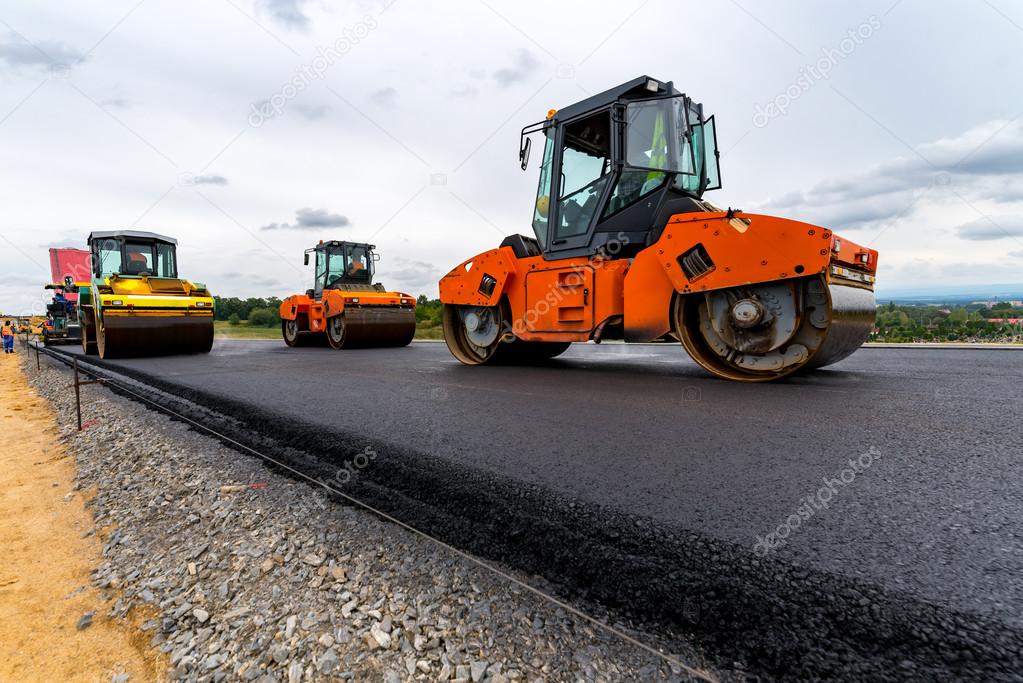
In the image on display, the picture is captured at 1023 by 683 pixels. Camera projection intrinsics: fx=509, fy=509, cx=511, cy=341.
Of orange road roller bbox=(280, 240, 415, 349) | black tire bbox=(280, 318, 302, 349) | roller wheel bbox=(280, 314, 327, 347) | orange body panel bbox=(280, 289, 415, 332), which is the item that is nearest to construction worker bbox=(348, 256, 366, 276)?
orange road roller bbox=(280, 240, 415, 349)

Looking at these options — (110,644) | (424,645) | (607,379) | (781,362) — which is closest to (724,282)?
(781,362)

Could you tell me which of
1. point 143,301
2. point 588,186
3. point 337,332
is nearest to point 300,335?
point 337,332

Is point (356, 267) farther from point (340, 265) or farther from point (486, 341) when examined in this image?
point (486, 341)

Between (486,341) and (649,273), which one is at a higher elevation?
(649,273)

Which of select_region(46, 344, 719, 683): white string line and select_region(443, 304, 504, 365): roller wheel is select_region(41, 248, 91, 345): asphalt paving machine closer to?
select_region(443, 304, 504, 365): roller wheel

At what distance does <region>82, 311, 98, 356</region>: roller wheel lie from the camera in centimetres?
1181

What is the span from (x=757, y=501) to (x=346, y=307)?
11.2 meters

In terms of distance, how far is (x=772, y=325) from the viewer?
14.5ft

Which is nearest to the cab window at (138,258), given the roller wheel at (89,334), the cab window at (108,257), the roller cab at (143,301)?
the roller cab at (143,301)

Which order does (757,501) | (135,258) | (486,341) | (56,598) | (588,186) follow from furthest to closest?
(135,258) < (486,341) < (588,186) < (56,598) < (757,501)

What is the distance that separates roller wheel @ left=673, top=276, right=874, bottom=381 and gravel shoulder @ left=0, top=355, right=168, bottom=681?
446cm

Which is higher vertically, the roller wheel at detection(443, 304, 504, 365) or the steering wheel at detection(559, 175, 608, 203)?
the steering wheel at detection(559, 175, 608, 203)

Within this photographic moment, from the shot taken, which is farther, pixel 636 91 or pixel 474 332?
pixel 474 332

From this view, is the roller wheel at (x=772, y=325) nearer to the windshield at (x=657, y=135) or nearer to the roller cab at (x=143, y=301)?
→ the windshield at (x=657, y=135)
